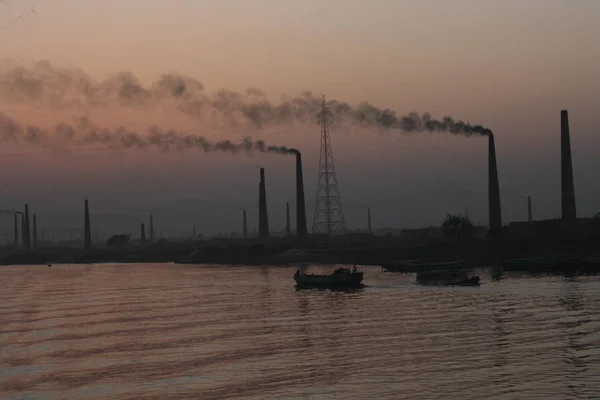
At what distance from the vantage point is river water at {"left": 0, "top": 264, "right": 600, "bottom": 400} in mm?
41375

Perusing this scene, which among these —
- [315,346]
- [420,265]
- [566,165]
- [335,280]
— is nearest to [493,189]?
[566,165]

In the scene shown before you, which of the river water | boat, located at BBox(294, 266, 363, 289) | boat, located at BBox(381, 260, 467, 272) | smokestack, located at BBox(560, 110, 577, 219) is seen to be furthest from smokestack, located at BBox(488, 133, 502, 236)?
the river water

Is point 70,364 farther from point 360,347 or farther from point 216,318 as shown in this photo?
point 216,318

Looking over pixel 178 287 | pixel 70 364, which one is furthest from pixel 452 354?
pixel 178 287

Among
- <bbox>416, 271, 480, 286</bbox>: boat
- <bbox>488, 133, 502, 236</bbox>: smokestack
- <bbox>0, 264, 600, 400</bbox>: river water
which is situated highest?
<bbox>488, 133, 502, 236</bbox>: smokestack

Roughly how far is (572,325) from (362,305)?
26715 millimetres

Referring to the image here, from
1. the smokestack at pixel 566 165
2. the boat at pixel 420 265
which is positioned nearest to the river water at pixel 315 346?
the boat at pixel 420 265

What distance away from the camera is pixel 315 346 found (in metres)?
55.6

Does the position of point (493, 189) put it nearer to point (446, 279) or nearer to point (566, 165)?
point (566, 165)

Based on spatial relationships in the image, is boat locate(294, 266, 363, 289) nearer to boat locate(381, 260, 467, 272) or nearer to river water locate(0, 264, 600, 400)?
river water locate(0, 264, 600, 400)

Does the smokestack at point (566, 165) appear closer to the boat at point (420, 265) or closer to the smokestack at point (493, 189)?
the smokestack at point (493, 189)

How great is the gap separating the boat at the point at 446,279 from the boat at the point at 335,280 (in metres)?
8.67

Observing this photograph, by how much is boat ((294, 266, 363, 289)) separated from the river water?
38.5 feet

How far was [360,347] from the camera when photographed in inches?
2140
